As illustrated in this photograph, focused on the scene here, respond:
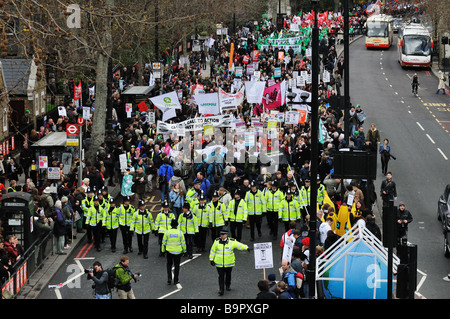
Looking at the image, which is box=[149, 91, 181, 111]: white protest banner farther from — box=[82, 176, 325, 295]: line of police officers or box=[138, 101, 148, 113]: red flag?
box=[82, 176, 325, 295]: line of police officers

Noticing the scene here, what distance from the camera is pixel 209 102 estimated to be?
31.9 meters

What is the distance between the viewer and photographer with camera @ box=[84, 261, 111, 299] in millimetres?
17281

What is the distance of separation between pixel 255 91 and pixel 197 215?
37.1ft

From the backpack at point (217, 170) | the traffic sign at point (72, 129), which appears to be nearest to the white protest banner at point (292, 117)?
the backpack at point (217, 170)

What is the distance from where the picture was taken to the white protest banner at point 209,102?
31.9 meters

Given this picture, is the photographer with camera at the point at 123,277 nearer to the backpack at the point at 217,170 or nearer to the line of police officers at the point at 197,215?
the line of police officers at the point at 197,215

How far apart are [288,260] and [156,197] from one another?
10.0 metres

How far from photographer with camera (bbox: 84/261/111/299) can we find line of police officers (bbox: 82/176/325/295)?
323 centimetres

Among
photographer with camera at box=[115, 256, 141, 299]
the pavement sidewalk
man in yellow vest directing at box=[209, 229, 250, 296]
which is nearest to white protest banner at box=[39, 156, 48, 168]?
the pavement sidewalk

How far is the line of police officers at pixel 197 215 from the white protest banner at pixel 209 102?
27.1 feet

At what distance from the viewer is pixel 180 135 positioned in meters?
30.8

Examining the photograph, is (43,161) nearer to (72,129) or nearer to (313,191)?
(72,129)

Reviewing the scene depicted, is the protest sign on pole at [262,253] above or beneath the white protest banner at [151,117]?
beneath

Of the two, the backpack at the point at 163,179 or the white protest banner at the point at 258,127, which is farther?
the white protest banner at the point at 258,127
